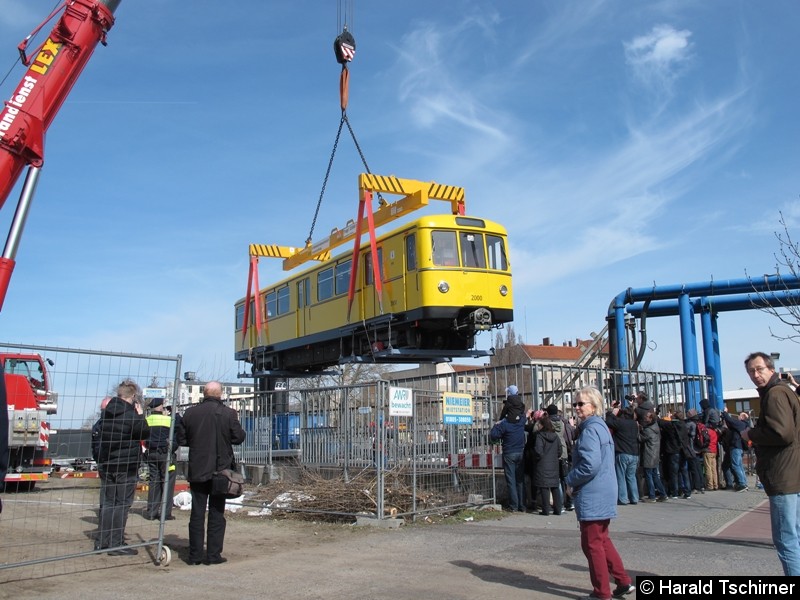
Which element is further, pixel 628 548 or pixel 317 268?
pixel 317 268

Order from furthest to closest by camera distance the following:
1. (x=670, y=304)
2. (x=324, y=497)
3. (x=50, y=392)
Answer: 1. (x=670, y=304)
2. (x=324, y=497)
3. (x=50, y=392)

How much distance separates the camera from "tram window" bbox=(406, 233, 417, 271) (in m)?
15.0

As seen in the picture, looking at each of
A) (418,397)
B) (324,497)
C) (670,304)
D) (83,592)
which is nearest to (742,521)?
(418,397)

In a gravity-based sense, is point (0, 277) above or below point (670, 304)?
below

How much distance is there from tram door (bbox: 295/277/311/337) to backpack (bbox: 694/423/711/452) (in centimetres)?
981

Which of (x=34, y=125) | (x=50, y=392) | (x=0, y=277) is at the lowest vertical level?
(x=50, y=392)

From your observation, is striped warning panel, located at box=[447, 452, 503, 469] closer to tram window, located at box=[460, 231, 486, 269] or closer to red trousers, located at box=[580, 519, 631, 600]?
tram window, located at box=[460, 231, 486, 269]

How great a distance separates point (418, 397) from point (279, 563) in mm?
4386

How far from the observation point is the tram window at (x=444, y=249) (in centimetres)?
1491

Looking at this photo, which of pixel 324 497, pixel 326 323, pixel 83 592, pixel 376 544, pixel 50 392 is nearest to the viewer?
pixel 83 592

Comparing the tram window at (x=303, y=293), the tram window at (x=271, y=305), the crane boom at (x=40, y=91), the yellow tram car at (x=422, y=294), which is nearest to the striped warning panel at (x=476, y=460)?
the yellow tram car at (x=422, y=294)

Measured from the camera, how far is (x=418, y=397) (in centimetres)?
1176

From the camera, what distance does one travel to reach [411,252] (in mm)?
15156

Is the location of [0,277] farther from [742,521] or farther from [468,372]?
[742,521]
